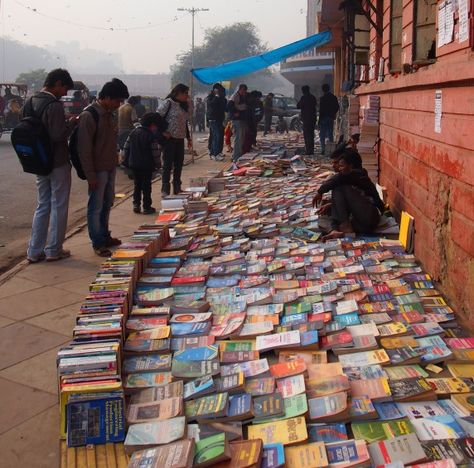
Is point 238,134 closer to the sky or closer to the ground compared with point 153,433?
closer to the sky

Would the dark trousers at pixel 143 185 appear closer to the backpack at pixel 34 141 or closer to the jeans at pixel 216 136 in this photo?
the backpack at pixel 34 141

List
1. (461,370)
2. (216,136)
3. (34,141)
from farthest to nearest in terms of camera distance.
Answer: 1. (216,136)
2. (34,141)
3. (461,370)

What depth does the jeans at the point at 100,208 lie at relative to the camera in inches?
212

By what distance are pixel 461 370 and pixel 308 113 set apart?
36.6 ft

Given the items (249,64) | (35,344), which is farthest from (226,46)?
(35,344)

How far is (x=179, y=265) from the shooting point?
4691 mm

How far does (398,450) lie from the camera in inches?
86.4

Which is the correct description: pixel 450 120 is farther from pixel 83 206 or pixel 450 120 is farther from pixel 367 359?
pixel 83 206

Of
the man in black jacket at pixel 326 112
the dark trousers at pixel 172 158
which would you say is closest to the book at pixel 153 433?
the dark trousers at pixel 172 158

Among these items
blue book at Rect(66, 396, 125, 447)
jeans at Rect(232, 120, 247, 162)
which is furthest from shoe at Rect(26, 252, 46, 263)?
jeans at Rect(232, 120, 247, 162)

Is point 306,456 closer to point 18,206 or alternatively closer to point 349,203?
point 349,203

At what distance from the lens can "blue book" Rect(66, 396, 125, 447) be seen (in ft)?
7.72

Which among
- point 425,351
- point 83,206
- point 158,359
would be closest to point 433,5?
point 425,351

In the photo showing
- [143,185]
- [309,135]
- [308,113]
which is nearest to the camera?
[143,185]
